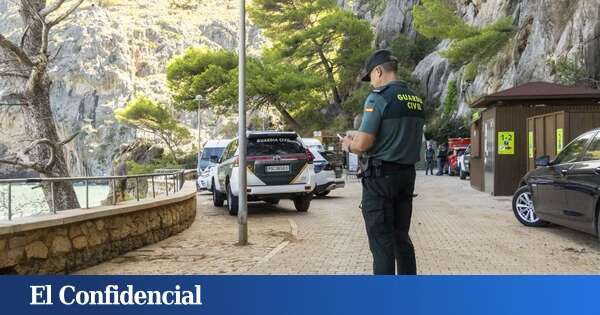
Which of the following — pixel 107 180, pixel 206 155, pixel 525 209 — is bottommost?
pixel 525 209

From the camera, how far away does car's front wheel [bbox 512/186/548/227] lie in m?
10.4

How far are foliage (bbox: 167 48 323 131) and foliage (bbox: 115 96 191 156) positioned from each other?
11485 millimetres

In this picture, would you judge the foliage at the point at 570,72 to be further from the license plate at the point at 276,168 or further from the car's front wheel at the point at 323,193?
the license plate at the point at 276,168

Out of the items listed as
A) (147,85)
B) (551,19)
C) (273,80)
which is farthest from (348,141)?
(147,85)

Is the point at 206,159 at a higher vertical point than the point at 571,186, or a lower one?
higher

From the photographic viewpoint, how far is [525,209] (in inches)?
415

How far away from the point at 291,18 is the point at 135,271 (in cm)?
4525

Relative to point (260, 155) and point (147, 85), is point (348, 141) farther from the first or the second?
point (147, 85)

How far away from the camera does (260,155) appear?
12680 millimetres

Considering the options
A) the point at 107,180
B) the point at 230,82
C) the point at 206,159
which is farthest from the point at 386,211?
the point at 230,82

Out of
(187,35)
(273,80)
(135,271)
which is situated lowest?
(135,271)

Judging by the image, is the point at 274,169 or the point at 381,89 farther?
the point at 274,169

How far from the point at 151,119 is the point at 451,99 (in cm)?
2890

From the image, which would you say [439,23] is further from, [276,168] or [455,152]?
[276,168]
